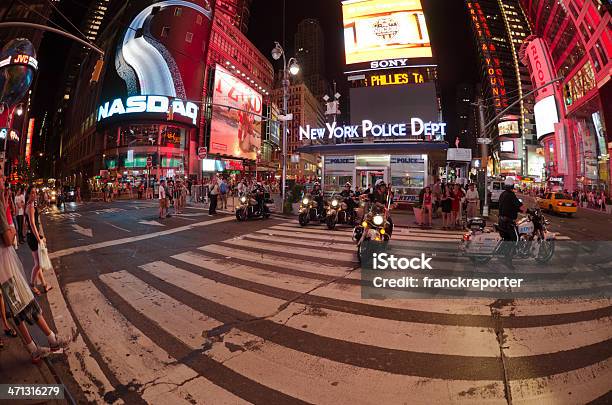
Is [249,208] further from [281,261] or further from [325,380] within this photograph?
[325,380]

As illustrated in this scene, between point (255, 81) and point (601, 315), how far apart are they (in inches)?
3408

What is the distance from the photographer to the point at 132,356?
3.30 m

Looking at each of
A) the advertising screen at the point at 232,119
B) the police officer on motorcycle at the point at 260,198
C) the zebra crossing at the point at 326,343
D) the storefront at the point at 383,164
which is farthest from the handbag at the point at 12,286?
the advertising screen at the point at 232,119

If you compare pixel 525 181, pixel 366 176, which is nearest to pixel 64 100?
pixel 366 176

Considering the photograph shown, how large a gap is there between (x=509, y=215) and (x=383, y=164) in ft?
49.4

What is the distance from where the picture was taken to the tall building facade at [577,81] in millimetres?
35406

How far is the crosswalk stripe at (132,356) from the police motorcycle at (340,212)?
29.1ft

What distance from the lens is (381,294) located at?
5215 millimetres

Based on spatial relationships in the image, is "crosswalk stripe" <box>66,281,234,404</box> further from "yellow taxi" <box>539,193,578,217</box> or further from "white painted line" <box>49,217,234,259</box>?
"yellow taxi" <box>539,193,578,217</box>

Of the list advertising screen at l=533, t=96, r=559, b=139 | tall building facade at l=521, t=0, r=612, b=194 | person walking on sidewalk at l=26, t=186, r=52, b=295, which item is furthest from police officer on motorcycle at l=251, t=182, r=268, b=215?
advertising screen at l=533, t=96, r=559, b=139

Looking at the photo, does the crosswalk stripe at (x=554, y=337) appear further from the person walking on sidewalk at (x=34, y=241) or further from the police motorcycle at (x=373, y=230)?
the person walking on sidewalk at (x=34, y=241)

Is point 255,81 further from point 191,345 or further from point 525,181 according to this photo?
point 191,345

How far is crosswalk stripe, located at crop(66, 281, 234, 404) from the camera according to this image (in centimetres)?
273

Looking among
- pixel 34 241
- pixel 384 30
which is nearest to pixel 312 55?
pixel 384 30
